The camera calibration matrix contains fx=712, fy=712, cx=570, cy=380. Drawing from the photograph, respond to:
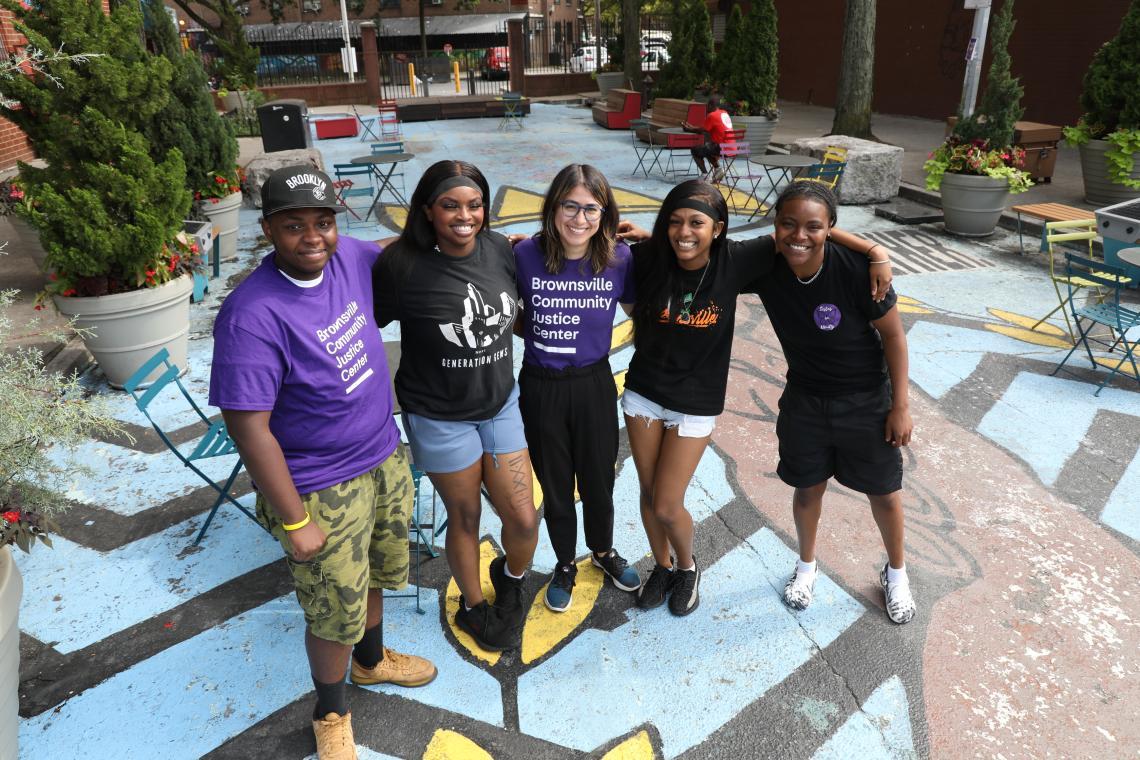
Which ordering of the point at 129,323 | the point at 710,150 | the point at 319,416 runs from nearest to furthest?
the point at 319,416, the point at 129,323, the point at 710,150

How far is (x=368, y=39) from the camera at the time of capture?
23750 millimetres

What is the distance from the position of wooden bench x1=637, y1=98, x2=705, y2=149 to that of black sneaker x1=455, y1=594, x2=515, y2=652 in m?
10.0

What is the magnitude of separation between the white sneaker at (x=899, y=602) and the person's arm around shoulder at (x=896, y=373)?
2.41 ft

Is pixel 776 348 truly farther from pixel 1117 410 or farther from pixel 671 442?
pixel 671 442

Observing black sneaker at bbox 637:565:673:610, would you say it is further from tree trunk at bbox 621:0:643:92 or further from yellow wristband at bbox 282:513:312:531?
tree trunk at bbox 621:0:643:92

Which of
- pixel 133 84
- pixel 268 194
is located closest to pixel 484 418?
pixel 268 194

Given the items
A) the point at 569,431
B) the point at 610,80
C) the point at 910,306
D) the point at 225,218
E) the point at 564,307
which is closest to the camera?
the point at 564,307

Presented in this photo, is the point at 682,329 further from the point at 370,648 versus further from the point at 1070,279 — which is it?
the point at 1070,279

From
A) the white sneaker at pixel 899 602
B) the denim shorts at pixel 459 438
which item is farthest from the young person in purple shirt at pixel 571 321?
the white sneaker at pixel 899 602

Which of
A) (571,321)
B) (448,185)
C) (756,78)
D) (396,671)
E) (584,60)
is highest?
(584,60)

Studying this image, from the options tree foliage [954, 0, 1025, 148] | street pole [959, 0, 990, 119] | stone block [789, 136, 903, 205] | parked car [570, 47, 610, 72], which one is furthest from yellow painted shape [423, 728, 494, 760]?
parked car [570, 47, 610, 72]

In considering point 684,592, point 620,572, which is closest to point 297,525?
point 620,572

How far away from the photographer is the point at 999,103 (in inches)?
326

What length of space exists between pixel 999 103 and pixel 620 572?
8.03 m
